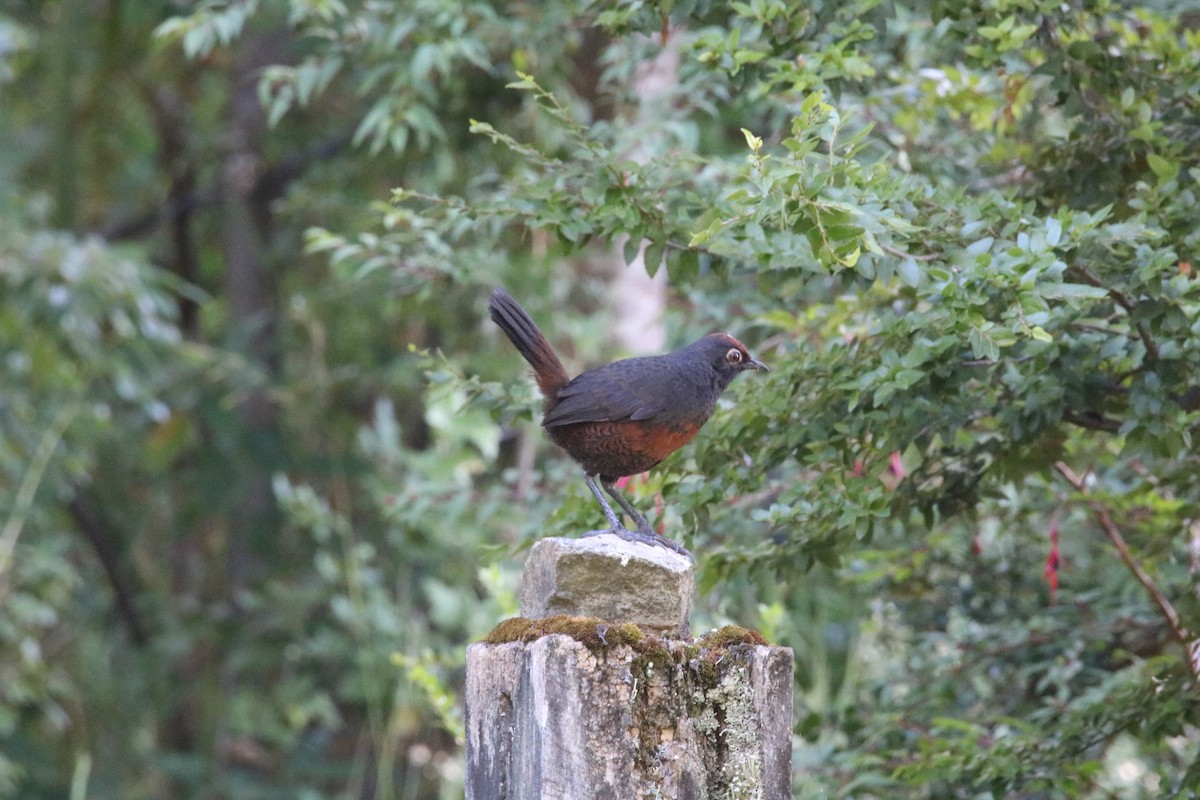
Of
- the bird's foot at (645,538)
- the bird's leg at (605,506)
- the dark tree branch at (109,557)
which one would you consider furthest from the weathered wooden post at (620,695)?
the dark tree branch at (109,557)

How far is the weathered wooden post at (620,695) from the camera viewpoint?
92.9 inches

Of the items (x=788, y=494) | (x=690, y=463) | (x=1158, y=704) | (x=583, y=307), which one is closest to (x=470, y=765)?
(x=788, y=494)

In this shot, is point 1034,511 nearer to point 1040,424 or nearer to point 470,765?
point 1040,424

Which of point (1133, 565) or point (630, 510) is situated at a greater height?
point (630, 510)

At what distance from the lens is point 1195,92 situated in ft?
11.5

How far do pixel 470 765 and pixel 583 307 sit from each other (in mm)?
6618

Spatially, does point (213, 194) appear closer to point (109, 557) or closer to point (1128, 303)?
point (109, 557)

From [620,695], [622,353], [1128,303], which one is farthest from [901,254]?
[622,353]

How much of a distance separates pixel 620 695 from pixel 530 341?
1.56 m

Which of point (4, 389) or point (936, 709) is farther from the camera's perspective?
point (4, 389)

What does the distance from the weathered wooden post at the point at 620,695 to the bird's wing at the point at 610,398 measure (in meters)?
0.78

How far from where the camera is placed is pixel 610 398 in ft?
11.6

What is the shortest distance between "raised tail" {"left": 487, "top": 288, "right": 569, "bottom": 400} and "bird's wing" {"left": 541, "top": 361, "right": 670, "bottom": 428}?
0.10 metres

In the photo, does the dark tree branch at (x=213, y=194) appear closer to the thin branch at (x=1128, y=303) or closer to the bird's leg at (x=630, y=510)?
the bird's leg at (x=630, y=510)
